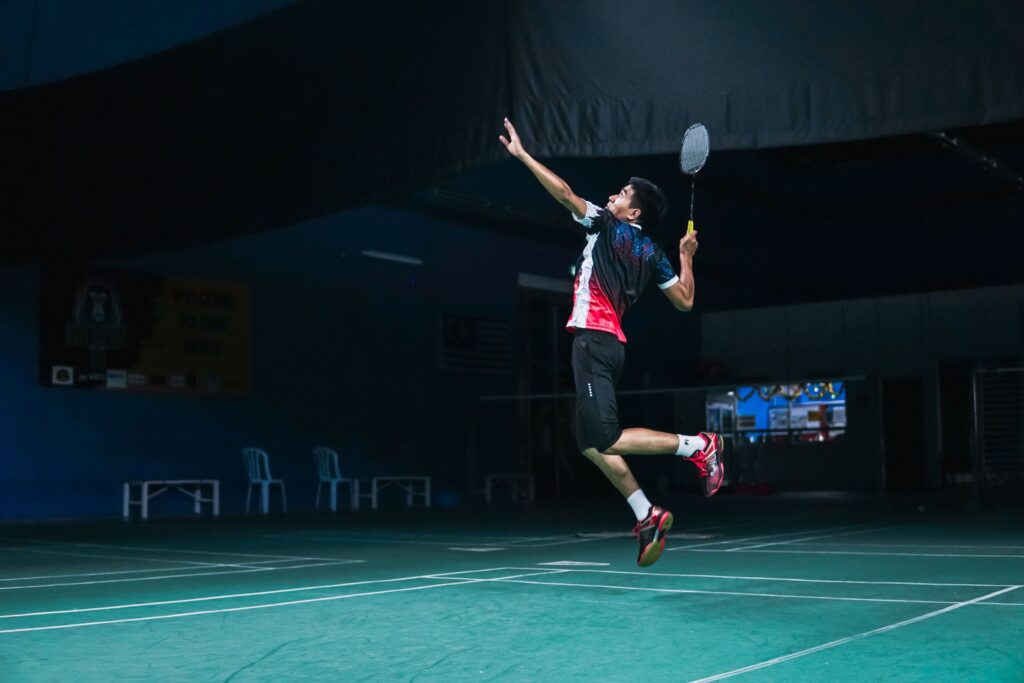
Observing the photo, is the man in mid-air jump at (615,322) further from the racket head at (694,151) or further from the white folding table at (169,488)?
the white folding table at (169,488)

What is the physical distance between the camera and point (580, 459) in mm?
20391

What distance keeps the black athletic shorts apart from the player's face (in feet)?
1.90

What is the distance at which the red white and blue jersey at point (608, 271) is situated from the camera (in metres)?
5.00

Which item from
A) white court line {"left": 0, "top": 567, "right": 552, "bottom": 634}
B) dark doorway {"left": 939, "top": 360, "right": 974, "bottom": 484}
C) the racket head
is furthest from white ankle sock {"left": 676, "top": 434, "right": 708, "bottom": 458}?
dark doorway {"left": 939, "top": 360, "right": 974, "bottom": 484}

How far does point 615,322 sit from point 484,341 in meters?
13.5

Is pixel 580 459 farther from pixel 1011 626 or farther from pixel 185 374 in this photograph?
pixel 1011 626

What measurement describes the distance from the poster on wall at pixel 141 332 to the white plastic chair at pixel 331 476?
1484 millimetres

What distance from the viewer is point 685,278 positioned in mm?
5113

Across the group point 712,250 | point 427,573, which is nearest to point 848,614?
point 427,573

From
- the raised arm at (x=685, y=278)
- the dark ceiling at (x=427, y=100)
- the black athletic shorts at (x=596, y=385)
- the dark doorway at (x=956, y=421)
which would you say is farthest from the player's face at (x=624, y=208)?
the dark doorway at (x=956, y=421)

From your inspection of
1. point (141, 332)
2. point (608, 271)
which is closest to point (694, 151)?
point (608, 271)

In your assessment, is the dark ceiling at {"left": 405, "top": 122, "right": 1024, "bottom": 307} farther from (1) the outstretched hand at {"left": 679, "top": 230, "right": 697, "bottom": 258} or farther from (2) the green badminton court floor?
(1) the outstretched hand at {"left": 679, "top": 230, "right": 697, "bottom": 258}

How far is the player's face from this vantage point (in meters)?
5.15

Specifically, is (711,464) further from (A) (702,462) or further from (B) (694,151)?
(B) (694,151)
